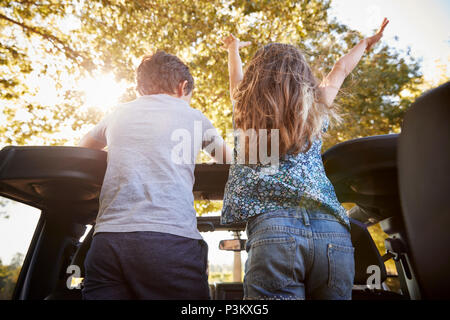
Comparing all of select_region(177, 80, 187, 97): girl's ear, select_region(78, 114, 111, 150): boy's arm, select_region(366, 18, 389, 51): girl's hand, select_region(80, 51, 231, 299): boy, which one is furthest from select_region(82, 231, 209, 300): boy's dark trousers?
select_region(366, 18, 389, 51): girl's hand

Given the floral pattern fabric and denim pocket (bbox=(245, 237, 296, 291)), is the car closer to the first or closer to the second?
the floral pattern fabric

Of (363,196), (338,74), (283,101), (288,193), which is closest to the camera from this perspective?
(288,193)

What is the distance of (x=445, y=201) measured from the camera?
947 mm

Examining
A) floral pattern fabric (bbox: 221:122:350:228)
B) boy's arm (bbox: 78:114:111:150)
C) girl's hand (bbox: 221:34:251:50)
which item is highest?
girl's hand (bbox: 221:34:251:50)

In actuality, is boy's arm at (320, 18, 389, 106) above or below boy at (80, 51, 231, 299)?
above

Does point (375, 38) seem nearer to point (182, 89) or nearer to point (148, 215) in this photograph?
point (182, 89)

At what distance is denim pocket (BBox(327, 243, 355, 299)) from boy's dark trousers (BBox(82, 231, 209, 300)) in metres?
0.59

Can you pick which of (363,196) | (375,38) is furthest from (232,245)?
(375,38)

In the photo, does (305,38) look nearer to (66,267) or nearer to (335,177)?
(335,177)

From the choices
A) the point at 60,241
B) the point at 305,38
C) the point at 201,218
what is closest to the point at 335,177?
the point at 201,218

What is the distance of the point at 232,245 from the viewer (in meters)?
2.68

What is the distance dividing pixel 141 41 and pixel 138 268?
6.31 meters

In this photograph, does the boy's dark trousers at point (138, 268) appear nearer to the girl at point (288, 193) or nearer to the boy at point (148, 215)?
the boy at point (148, 215)

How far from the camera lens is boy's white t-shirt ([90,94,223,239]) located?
4.52 ft
